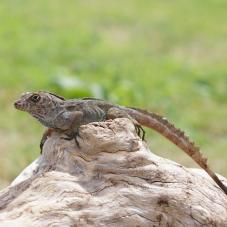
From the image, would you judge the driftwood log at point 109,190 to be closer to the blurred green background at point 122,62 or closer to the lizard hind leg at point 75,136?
the lizard hind leg at point 75,136

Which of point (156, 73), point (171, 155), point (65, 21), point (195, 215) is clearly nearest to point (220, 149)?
point (171, 155)

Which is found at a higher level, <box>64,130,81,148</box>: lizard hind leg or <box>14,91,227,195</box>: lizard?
<box>14,91,227,195</box>: lizard

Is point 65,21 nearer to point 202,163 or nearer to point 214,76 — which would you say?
point 214,76

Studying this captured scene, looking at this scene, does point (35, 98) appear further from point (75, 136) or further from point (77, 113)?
point (75, 136)

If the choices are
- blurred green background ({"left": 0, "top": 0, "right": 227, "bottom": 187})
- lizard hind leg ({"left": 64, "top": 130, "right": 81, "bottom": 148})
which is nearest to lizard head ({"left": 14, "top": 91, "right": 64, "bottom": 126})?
lizard hind leg ({"left": 64, "top": 130, "right": 81, "bottom": 148})

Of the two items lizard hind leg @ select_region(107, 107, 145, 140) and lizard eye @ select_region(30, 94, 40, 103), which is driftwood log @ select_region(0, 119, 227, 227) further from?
lizard eye @ select_region(30, 94, 40, 103)

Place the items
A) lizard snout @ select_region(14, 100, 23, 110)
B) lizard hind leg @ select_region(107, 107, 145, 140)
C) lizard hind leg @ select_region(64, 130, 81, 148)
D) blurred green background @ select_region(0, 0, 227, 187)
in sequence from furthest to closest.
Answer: blurred green background @ select_region(0, 0, 227, 187), lizard snout @ select_region(14, 100, 23, 110), lizard hind leg @ select_region(107, 107, 145, 140), lizard hind leg @ select_region(64, 130, 81, 148)

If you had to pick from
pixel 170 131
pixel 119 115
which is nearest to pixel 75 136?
pixel 119 115
